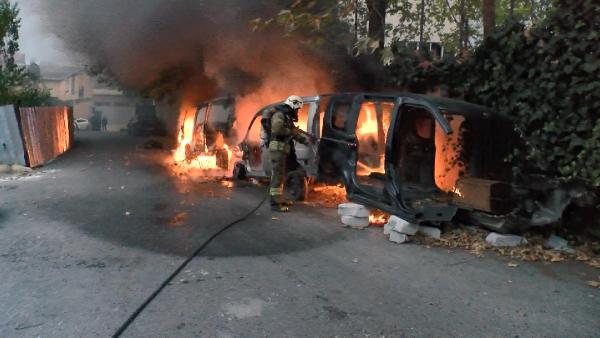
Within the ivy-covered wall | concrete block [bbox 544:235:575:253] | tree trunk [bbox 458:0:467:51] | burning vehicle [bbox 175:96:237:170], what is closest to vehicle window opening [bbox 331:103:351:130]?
the ivy-covered wall

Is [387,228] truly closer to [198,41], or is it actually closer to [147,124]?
[198,41]

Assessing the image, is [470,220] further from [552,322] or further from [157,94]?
[157,94]

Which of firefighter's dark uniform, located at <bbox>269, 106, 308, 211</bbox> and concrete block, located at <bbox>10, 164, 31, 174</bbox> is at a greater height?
firefighter's dark uniform, located at <bbox>269, 106, 308, 211</bbox>

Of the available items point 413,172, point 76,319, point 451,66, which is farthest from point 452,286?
point 451,66

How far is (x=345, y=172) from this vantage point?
708cm

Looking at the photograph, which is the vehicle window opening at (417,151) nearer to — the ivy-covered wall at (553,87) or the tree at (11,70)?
the ivy-covered wall at (553,87)

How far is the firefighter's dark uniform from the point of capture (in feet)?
24.7

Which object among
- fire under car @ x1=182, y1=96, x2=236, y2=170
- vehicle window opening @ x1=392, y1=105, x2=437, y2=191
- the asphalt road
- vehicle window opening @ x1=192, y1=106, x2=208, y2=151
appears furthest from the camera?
vehicle window opening @ x1=192, y1=106, x2=208, y2=151

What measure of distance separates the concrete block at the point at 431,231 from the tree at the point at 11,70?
496 inches

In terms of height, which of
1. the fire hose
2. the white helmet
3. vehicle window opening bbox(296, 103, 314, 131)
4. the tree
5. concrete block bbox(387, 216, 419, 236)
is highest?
the tree

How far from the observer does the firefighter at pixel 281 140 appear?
7.50m

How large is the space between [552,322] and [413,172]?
3.36m

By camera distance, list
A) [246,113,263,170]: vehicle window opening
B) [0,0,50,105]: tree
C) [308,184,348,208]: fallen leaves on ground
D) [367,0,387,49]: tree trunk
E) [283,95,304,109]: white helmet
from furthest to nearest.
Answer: [0,0,50,105]: tree, [367,0,387,49]: tree trunk, [246,113,263,170]: vehicle window opening, [308,184,348,208]: fallen leaves on ground, [283,95,304,109]: white helmet

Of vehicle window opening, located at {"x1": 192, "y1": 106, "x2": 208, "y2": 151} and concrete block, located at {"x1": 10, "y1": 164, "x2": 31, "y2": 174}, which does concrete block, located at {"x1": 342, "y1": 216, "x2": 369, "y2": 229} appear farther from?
concrete block, located at {"x1": 10, "y1": 164, "x2": 31, "y2": 174}
